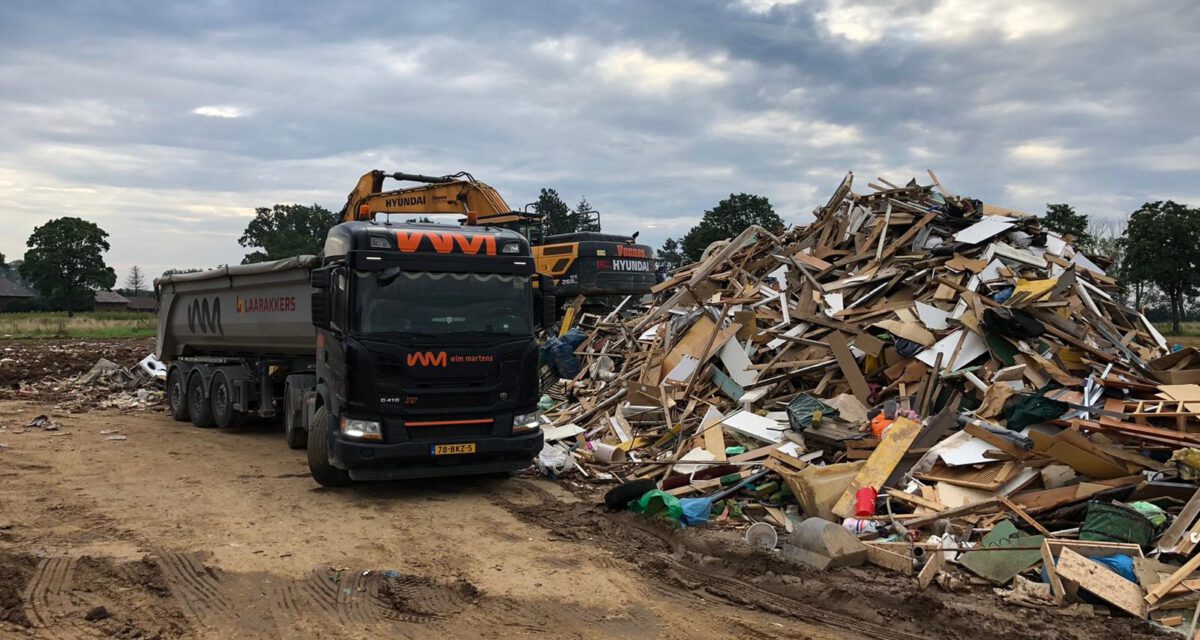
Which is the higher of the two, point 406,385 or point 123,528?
point 406,385

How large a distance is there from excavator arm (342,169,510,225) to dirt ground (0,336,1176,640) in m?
7.10

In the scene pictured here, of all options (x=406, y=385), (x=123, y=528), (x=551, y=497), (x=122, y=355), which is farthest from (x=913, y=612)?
(x=122, y=355)

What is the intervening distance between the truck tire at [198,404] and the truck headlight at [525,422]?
818 centimetres

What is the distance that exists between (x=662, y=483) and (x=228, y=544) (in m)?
4.59

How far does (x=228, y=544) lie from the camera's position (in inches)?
282

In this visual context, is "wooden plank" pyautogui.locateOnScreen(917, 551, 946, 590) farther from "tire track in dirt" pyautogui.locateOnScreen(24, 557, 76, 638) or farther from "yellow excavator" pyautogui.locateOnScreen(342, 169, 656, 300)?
"yellow excavator" pyautogui.locateOnScreen(342, 169, 656, 300)

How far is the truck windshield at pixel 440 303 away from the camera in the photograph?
8555 millimetres

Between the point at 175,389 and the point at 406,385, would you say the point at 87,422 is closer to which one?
the point at 175,389

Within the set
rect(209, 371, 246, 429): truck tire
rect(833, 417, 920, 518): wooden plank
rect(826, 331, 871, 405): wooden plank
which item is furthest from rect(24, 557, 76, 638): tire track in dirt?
rect(826, 331, 871, 405): wooden plank

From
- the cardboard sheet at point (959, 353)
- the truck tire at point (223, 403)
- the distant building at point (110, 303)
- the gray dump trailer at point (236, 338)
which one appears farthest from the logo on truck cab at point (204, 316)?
the distant building at point (110, 303)

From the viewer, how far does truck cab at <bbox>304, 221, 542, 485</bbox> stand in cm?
841

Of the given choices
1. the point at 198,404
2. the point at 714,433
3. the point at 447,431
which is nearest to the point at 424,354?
the point at 447,431

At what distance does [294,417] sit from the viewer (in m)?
11.3

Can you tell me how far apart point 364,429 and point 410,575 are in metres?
2.43
